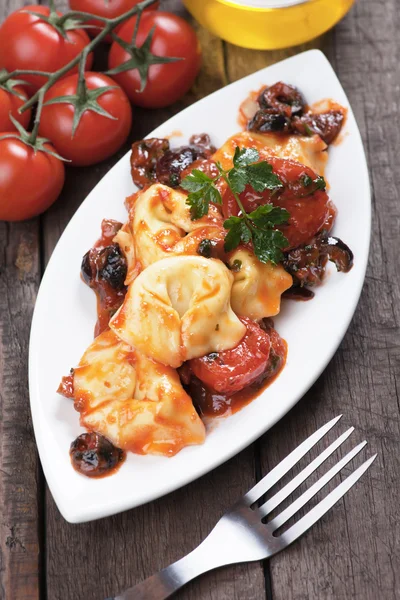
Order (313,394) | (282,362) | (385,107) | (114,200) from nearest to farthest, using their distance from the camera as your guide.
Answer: (282,362)
(313,394)
(114,200)
(385,107)

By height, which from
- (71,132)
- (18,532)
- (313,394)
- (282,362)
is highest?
(71,132)

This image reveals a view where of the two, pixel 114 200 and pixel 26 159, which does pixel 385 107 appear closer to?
pixel 114 200

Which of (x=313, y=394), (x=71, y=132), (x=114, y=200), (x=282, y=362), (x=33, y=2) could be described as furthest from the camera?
(x=33, y=2)

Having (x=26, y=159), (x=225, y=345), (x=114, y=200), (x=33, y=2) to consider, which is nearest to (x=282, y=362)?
(x=225, y=345)

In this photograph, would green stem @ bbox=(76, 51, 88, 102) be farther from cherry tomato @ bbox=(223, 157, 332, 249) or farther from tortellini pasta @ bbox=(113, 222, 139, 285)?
cherry tomato @ bbox=(223, 157, 332, 249)

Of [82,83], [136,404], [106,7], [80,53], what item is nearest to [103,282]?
[136,404]

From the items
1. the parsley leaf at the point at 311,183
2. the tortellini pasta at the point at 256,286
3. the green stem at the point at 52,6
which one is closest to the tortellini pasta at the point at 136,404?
the tortellini pasta at the point at 256,286

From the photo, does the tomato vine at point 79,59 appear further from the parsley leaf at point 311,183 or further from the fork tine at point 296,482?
the fork tine at point 296,482
